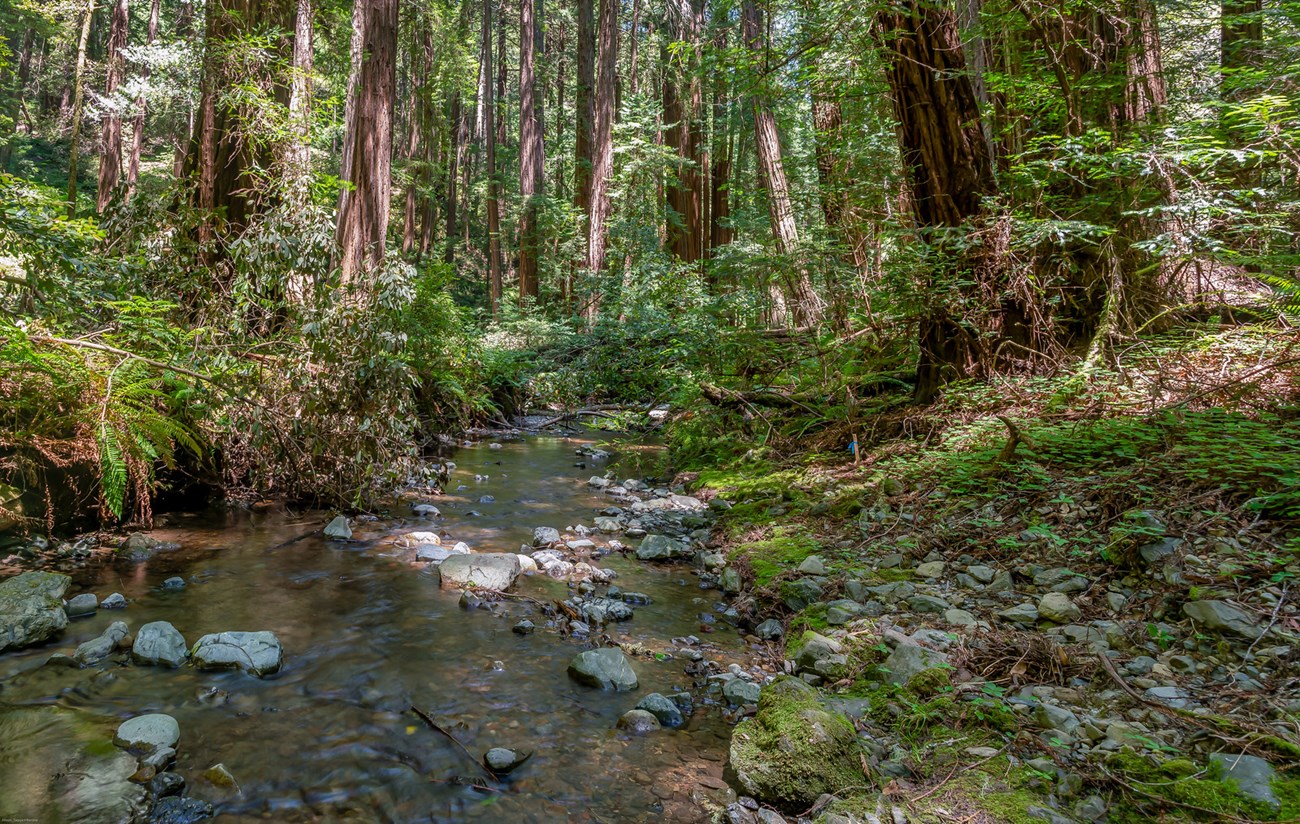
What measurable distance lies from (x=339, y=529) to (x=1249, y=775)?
17.7 feet

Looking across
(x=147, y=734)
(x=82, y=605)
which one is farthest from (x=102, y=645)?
(x=147, y=734)

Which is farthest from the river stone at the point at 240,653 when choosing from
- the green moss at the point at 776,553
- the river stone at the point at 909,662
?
the river stone at the point at 909,662

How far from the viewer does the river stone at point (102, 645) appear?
9.46ft

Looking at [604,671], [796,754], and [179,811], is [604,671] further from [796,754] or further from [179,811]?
[179,811]

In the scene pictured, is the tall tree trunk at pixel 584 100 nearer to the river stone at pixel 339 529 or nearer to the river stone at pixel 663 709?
the river stone at pixel 339 529

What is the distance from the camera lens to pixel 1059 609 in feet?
8.66

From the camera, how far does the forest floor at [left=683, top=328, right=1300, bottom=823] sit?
5.94 feet

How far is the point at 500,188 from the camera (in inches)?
890

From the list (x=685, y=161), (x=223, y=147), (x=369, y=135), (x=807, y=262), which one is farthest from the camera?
(x=685, y=161)

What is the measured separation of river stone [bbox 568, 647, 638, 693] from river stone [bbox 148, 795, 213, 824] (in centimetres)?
147

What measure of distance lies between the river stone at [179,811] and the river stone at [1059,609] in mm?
3261

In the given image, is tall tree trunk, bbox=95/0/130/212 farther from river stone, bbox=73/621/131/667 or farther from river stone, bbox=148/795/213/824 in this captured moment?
river stone, bbox=148/795/213/824

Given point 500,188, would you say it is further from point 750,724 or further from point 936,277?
point 750,724

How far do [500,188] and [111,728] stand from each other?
73.9ft
